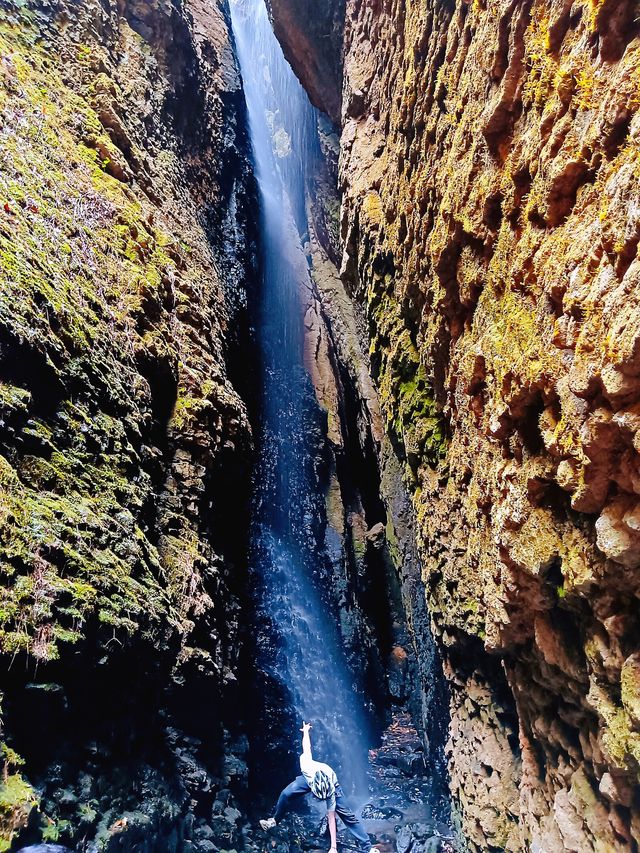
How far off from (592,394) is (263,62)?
27.4 metres

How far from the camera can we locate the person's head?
4.48m

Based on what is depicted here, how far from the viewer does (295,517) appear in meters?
12.5

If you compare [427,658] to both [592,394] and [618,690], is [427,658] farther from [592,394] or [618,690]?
[592,394]

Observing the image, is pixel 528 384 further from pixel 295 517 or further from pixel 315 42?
pixel 315 42

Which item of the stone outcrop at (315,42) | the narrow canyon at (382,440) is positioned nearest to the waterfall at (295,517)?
the narrow canyon at (382,440)

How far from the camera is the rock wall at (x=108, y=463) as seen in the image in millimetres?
3252

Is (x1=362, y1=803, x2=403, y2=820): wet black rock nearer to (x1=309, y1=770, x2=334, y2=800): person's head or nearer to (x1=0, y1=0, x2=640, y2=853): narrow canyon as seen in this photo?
(x1=0, y1=0, x2=640, y2=853): narrow canyon

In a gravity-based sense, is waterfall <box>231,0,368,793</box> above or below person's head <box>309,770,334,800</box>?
below

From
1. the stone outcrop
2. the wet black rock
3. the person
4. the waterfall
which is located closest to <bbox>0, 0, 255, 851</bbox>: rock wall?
the person

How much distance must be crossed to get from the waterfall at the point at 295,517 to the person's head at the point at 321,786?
5132 mm

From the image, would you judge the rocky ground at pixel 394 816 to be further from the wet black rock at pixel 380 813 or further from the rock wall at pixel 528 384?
the rock wall at pixel 528 384

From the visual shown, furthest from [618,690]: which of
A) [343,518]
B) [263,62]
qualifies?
[263,62]

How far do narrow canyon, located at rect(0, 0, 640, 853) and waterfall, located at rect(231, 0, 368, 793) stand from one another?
0.15 m

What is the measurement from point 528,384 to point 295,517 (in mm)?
10225
